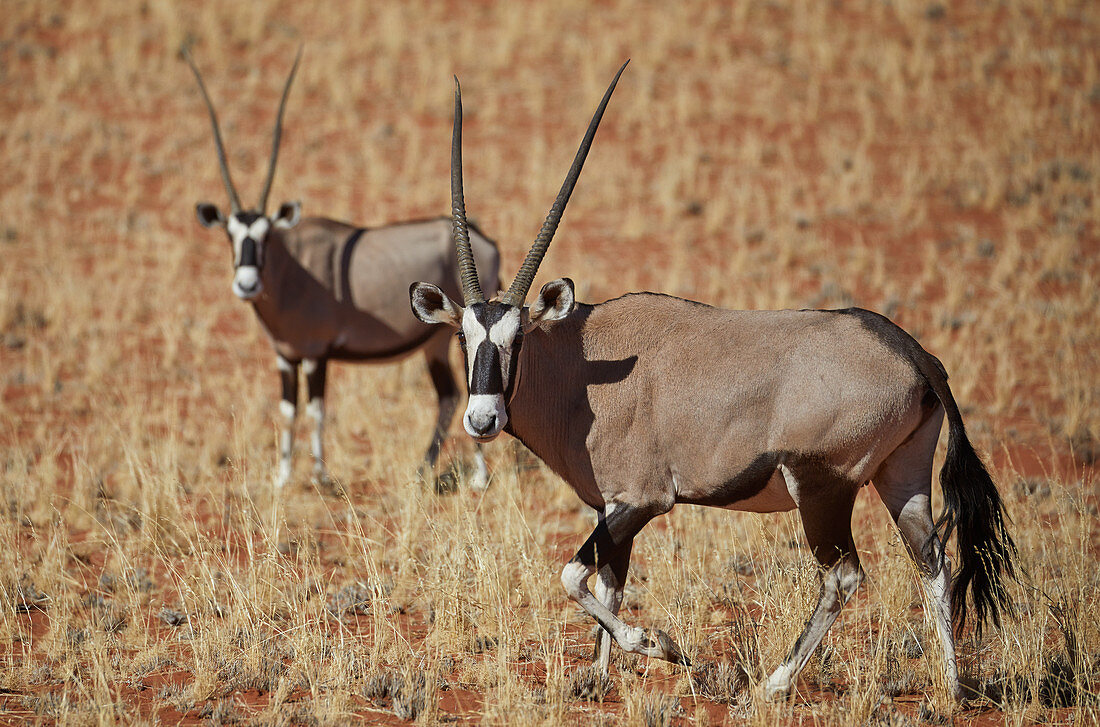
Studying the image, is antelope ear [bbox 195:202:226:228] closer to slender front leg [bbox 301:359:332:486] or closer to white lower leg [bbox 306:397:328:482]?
slender front leg [bbox 301:359:332:486]

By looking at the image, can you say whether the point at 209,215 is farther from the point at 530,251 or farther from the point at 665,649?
the point at 665,649

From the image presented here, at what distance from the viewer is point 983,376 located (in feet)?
41.6

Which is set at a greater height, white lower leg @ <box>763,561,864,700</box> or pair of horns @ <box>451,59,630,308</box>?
pair of horns @ <box>451,59,630,308</box>

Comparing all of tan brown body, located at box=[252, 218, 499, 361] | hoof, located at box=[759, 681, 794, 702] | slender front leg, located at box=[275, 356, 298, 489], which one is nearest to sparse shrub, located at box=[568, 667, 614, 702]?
hoof, located at box=[759, 681, 794, 702]

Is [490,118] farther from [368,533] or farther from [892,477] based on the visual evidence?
[892,477]

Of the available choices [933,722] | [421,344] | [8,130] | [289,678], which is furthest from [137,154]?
[933,722]

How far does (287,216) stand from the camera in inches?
413

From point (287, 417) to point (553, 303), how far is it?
17.1 ft

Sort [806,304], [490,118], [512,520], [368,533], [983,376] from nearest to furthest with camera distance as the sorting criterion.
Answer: [512,520] → [368,533] → [983,376] → [806,304] → [490,118]

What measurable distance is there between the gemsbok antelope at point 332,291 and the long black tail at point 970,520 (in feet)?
18.0

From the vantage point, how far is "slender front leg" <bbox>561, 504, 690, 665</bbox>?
5156mm

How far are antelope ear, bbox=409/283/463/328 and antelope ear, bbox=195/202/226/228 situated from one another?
211 inches

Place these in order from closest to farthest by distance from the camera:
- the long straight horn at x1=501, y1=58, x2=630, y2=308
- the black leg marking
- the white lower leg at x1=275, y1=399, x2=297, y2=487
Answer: the long straight horn at x1=501, y1=58, x2=630, y2=308
the white lower leg at x1=275, y1=399, x2=297, y2=487
the black leg marking

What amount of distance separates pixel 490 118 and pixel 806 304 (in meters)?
9.55
